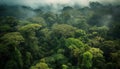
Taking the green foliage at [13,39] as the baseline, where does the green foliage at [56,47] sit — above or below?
below

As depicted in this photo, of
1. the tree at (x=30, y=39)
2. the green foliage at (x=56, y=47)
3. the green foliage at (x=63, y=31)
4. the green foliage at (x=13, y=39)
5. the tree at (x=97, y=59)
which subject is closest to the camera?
the green foliage at (x=13, y=39)

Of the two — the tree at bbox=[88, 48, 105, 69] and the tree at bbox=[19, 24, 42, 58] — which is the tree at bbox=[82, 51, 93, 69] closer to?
the tree at bbox=[88, 48, 105, 69]

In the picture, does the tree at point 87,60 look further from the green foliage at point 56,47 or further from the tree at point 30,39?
the tree at point 30,39

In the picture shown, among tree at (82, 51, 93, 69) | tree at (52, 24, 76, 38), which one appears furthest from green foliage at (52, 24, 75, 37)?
tree at (82, 51, 93, 69)

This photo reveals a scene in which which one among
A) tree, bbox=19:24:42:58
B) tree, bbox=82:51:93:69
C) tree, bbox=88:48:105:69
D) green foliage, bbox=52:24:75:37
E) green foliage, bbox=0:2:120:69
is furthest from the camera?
green foliage, bbox=52:24:75:37

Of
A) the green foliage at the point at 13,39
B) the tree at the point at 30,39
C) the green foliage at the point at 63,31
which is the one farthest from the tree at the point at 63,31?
the green foliage at the point at 13,39

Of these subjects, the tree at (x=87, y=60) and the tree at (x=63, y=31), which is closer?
the tree at (x=87, y=60)

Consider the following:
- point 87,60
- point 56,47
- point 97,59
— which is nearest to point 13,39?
point 56,47

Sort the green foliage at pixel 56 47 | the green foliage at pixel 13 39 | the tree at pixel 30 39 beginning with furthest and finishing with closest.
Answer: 1. the tree at pixel 30 39
2. the green foliage at pixel 56 47
3. the green foliage at pixel 13 39

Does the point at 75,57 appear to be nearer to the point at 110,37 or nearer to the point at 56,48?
the point at 56,48

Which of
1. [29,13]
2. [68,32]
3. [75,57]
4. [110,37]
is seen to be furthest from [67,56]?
[29,13]

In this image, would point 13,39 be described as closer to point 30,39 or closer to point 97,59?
point 30,39

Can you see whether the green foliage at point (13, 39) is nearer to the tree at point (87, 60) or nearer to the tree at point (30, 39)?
the tree at point (30, 39)
